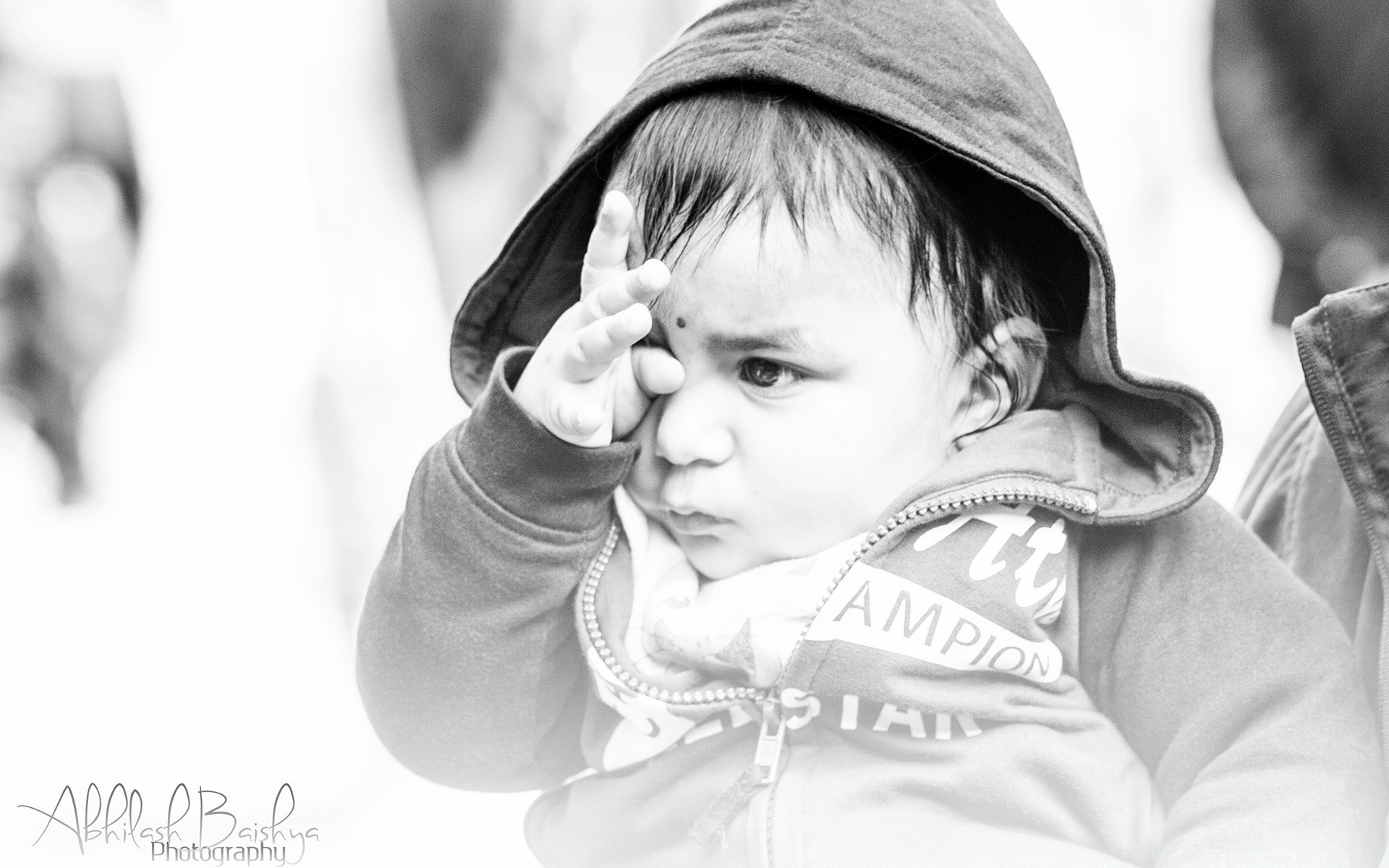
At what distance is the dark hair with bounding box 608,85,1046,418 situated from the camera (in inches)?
24.4

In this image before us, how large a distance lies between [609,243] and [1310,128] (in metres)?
0.59

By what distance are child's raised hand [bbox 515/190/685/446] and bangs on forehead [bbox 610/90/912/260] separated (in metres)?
0.03

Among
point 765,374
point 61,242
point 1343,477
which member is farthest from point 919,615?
point 61,242

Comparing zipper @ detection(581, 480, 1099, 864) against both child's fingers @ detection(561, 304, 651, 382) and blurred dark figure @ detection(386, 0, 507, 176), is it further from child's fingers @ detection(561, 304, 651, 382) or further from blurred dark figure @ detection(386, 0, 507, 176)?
blurred dark figure @ detection(386, 0, 507, 176)

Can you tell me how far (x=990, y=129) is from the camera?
0.63 metres

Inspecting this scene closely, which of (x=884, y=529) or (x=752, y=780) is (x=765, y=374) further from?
(x=752, y=780)

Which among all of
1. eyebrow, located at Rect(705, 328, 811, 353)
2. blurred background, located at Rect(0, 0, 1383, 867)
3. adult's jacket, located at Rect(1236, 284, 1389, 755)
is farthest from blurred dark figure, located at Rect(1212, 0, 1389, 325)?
eyebrow, located at Rect(705, 328, 811, 353)

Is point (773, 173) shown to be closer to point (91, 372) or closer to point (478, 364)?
point (478, 364)

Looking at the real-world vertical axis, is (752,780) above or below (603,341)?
below

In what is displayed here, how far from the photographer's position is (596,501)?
68 cm

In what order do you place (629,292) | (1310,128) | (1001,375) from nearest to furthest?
(629,292) → (1001,375) → (1310,128)

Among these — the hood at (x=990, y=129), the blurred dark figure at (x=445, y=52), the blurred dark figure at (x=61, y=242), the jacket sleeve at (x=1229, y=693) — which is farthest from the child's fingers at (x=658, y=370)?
the blurred dark figure at (x=61, y=242)

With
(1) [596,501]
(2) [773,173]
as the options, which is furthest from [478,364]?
(2) [773,173]

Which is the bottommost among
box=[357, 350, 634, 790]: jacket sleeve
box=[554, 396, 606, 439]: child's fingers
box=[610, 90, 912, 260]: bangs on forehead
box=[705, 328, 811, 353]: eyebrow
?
box=[357, 350, 634, 790]: jacket sleeve
